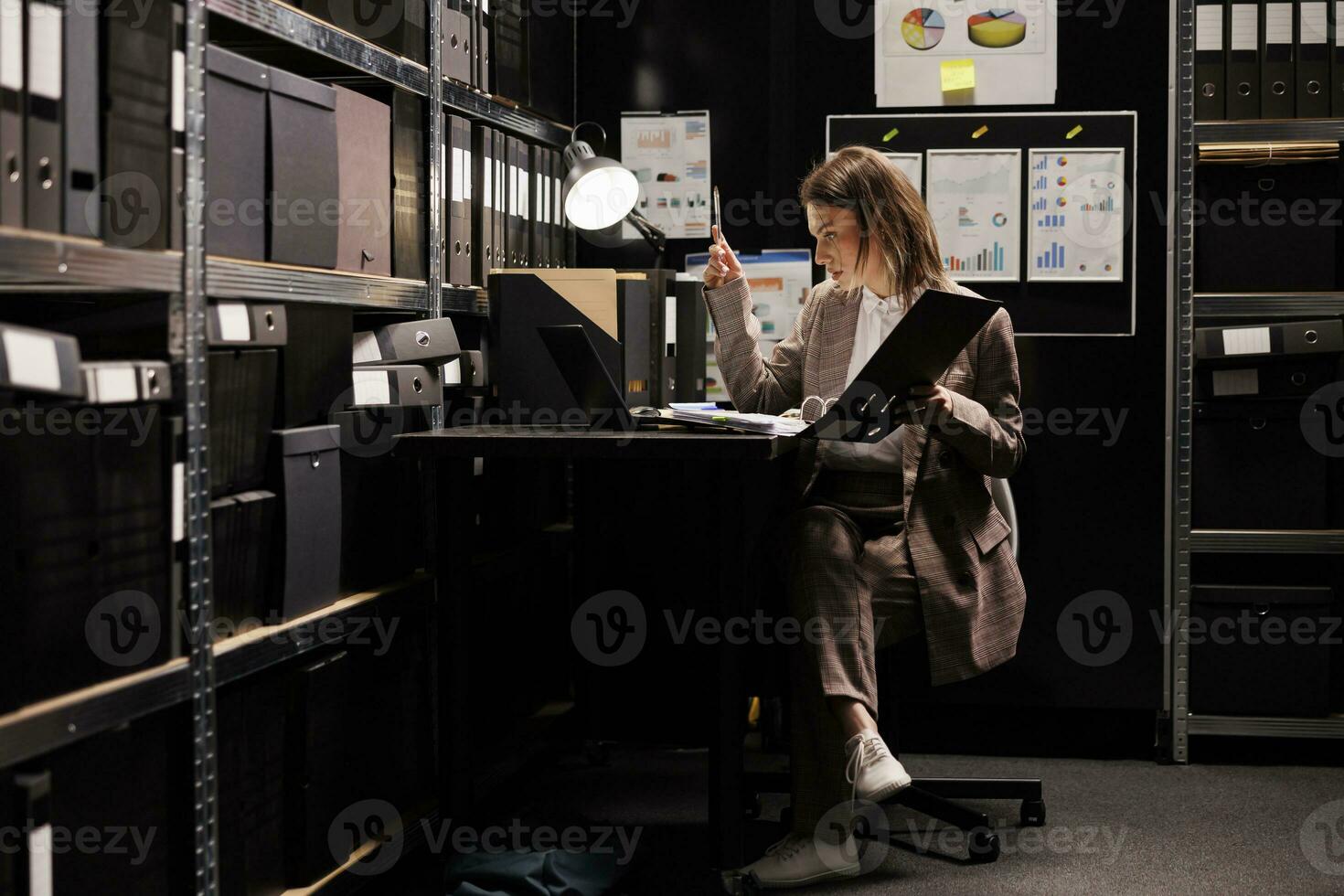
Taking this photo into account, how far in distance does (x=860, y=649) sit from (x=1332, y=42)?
186 cm

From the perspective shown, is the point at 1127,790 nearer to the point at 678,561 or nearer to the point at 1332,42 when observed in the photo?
the point at 678,561

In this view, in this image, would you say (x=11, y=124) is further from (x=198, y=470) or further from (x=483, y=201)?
(x=483, y=201)

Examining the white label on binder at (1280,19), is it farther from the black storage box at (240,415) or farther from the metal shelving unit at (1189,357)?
the black storage box at (240,415)

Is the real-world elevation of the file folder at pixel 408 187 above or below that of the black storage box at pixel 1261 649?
above

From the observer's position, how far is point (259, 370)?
187 cm

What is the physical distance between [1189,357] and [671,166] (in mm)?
1333

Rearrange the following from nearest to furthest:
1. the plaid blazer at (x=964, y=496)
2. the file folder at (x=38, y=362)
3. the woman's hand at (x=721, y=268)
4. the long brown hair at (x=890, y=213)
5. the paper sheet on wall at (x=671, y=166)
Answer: the file folder at (x=38, y=362) < the plaid blazer at (x=964, y=496) < the long brown hair at (x=890, y=213) < the woman's hand at (x=721, y=268) < the paper sheet on wall at (x=671, y=166)

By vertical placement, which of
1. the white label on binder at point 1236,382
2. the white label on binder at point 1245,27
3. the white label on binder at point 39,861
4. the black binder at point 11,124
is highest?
the white label on binder at point 1245,27

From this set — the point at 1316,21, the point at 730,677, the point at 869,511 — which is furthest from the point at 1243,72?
the point at 730,677

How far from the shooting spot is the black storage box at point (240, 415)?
1.77 metres

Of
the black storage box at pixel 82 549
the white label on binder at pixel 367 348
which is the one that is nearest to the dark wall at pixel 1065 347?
the white label on binder at pixel 367 348

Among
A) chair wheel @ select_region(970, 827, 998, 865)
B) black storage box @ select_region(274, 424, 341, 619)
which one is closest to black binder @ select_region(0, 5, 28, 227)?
black storage box @ select_region(274, 424, 341, 619)

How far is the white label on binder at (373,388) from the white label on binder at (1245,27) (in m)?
2.07

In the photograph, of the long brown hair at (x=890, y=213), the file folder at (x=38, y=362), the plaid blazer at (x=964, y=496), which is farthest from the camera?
the long brown hair at (x=890, y=213)
